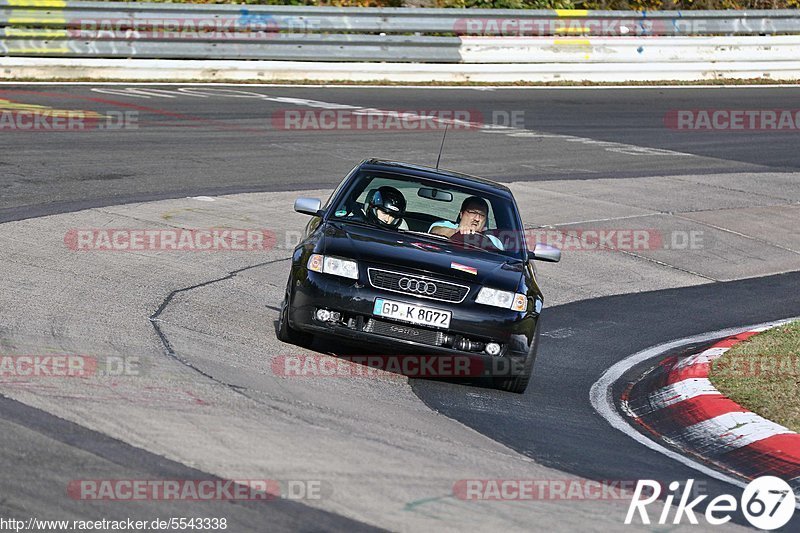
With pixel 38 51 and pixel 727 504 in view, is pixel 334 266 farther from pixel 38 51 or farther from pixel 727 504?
pixel 38 51

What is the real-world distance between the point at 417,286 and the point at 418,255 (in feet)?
1.16

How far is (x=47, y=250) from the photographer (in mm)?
11031

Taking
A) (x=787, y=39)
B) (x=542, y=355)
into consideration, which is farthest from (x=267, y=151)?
(x=787, y=39)

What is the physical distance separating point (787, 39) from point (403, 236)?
73.3 ft

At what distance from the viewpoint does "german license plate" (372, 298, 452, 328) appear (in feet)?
27.4

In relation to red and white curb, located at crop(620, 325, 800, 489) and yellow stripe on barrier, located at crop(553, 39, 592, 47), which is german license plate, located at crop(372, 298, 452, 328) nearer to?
red and white curb, located at crop(620, 325, 800, 489)

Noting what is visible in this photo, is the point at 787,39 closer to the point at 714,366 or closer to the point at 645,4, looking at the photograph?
the point at 645,4

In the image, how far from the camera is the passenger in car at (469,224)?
9586mm
